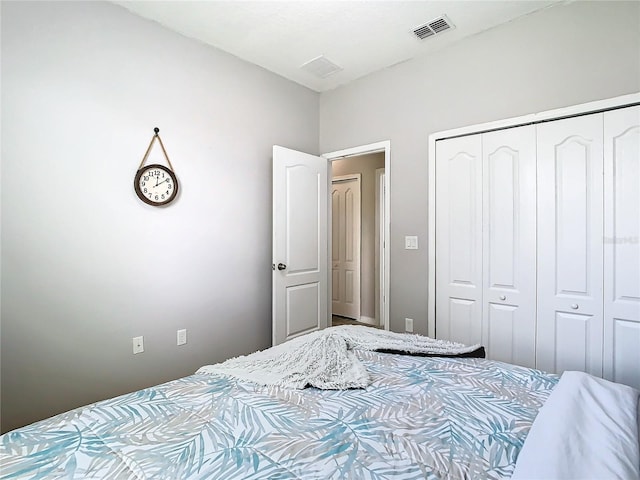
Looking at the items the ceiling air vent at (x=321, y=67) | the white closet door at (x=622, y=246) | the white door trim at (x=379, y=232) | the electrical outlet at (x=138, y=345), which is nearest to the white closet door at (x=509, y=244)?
the white closet door at (x=622, y=246)

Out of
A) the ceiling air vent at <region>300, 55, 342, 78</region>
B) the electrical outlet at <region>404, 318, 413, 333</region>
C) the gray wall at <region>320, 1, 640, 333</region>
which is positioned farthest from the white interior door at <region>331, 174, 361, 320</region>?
the electrical outlet at <region>404, 318, 413, 333</region>

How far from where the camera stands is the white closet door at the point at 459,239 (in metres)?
2.69

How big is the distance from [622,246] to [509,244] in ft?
2.05

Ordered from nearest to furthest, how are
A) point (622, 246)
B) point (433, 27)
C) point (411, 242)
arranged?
point (622, 246), point (433, 27), point (411, 242)

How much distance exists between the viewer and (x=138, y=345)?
246 cm

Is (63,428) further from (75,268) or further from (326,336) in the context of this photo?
(75,268)

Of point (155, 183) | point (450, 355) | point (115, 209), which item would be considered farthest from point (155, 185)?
Answer: point (450, 355)

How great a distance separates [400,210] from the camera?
10.2 ft

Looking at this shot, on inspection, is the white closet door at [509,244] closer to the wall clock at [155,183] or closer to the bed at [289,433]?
the bed at [289,433]

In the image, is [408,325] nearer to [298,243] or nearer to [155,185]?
[298,243]

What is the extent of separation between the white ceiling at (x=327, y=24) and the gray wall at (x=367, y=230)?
6.51ft

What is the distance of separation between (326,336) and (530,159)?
1.92m

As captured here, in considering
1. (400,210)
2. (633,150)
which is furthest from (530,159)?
(400,210)

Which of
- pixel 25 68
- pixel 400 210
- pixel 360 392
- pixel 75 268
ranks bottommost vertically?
pixel 360 392
